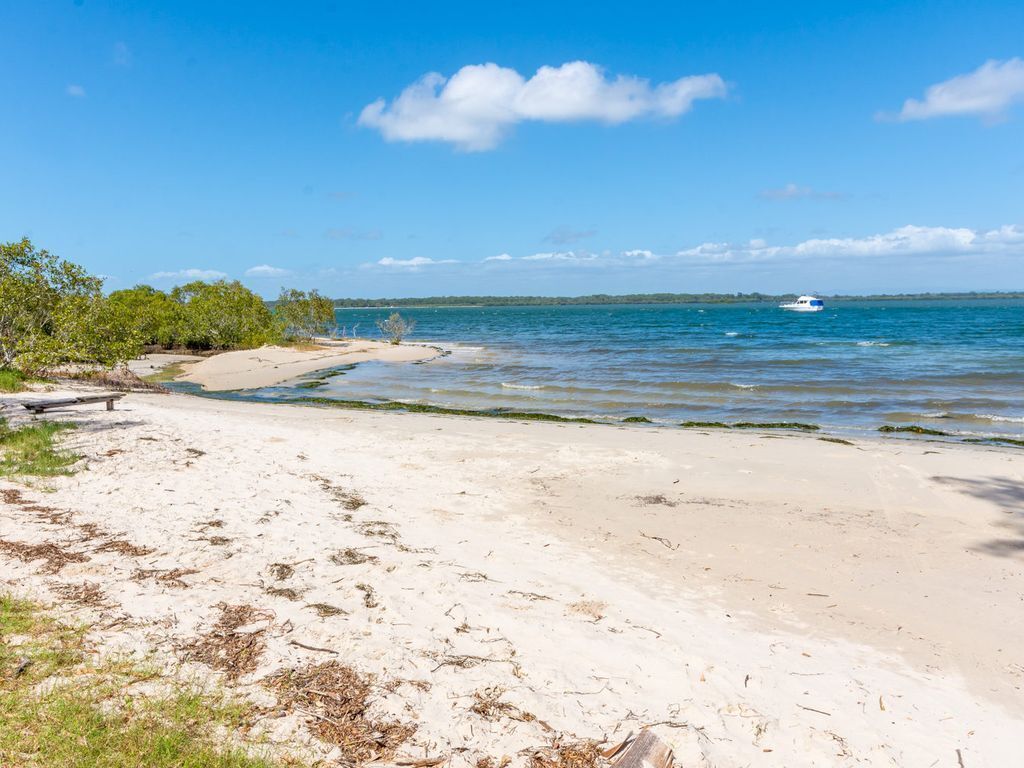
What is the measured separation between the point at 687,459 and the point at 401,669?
10.5 meters

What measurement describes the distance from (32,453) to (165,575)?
6.47m

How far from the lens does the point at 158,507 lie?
8.91 meters

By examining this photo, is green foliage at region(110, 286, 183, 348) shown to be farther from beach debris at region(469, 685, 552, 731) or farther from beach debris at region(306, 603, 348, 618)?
beach debris at region(469, 685, 552, 731)

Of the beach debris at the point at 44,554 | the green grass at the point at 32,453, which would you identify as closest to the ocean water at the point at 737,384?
the green grass at the point at 32,453

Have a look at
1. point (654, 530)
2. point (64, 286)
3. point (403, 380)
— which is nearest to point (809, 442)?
point (654, 530)

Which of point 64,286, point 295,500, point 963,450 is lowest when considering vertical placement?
point 963,450

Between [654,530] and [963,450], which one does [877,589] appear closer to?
[654,530]

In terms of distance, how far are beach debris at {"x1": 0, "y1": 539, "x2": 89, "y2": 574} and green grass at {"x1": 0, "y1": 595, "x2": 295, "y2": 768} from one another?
170 centimetres

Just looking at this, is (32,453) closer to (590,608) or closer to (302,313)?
(590,608)

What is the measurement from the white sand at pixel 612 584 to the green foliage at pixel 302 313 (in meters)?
46.0

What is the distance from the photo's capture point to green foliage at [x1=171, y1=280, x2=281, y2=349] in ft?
157

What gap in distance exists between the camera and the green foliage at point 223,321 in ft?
157

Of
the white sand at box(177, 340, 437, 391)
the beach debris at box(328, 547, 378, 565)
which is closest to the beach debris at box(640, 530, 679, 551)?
the beach debris at box(328, 547, 378, 565)

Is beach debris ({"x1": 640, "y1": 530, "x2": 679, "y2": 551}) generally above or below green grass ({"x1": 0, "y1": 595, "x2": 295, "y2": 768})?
below
